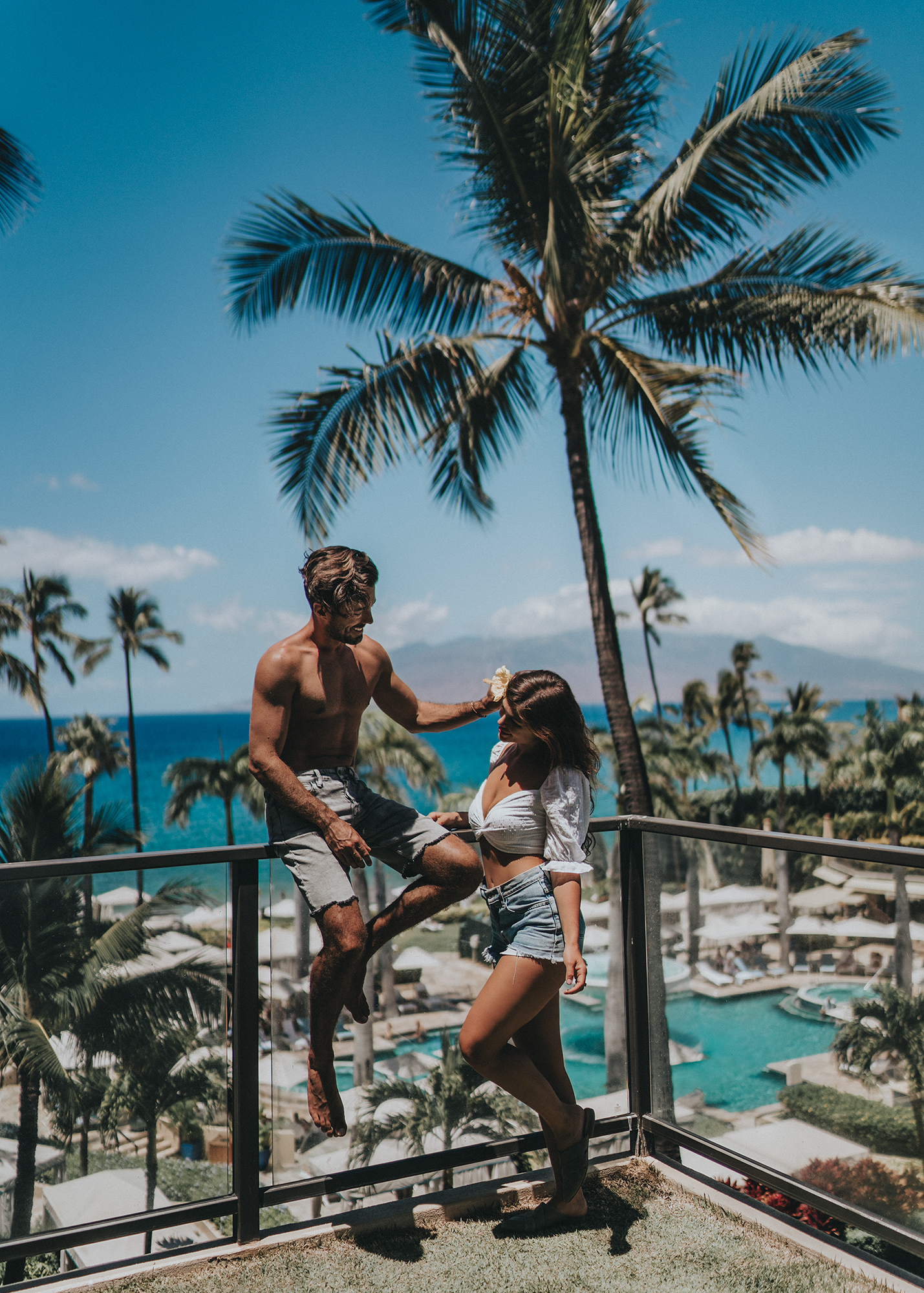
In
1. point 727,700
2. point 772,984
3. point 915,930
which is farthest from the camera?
point 727,700

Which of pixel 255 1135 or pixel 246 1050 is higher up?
pixel 246 1050

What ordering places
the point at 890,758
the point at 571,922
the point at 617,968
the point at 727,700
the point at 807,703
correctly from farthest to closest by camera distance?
1. the point at 727,700
2. the point at 807,703
3. the point at 890,758
4. the point at 617,968
5. the point at 571,922

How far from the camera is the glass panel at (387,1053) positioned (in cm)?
317

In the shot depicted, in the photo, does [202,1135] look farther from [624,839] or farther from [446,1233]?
[624,839]

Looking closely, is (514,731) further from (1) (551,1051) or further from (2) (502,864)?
(1) (551,1051)

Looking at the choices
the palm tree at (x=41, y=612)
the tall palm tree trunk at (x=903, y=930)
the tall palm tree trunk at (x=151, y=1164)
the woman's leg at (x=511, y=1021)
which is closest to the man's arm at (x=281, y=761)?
the woman's leg at (x=511, y=1021)

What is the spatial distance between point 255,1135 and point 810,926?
1920mm

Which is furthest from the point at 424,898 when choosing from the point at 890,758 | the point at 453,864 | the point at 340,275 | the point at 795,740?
the point at 795,740

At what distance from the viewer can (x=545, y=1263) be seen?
2.95 m

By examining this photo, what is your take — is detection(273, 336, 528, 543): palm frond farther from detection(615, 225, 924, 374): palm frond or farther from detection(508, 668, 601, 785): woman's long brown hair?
detection(508, 668, 601, 785): woman's long brown hair

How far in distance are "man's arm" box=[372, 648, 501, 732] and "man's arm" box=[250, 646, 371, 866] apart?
43 cm

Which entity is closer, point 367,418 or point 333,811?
point 333,811

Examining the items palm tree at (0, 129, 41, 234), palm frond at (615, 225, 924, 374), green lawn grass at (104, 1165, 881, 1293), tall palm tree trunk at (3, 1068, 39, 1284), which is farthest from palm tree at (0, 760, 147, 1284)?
palm tree at (0, 129, 41, 234)

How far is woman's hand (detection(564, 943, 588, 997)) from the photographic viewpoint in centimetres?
283
